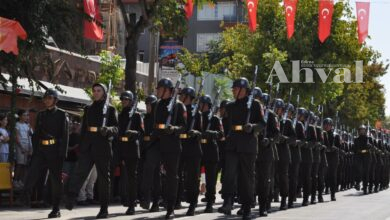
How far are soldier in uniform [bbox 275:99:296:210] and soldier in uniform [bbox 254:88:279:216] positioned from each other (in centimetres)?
119

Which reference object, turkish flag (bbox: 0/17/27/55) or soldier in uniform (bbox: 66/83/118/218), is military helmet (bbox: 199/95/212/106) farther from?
turkish flag (bbox: 0/17/27/55)

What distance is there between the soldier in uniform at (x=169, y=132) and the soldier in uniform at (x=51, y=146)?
155 cm

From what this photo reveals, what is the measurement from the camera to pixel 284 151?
54.1ft

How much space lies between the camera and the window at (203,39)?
7019 cm

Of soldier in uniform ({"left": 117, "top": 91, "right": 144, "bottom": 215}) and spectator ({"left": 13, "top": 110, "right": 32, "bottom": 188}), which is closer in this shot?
soldier in uniform ({"left": 117, "top": 91, "right": 144, "bottom": 215})

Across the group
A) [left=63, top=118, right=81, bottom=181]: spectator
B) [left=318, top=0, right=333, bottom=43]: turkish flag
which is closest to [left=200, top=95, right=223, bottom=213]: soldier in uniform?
[left=63, top=118, right=81, bottom=181]: spectator

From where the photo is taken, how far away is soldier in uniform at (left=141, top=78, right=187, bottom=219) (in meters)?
13.8

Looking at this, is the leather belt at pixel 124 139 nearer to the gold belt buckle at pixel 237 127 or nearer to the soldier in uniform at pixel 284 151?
the gold belt buckle at pixel 237 127

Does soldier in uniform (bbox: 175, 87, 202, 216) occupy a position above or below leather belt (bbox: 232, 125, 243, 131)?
below

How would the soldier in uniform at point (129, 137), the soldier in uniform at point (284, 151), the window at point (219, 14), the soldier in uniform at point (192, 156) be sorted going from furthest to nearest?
the window at point (219, 14)
the soldier in uniform at point (284, 151)
the soldier in uniform at point (129, 137)
the soldier in uniform at point (192, 156)

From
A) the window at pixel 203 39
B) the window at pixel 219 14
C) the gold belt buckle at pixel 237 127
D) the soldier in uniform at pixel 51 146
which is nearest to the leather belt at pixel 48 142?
the soldier in uniform at pixel 51 146

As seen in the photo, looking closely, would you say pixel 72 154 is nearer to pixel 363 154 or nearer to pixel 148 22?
pixel 148 22

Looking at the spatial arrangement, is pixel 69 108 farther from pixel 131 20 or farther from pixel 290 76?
pixel 290 76

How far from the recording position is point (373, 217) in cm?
1478
